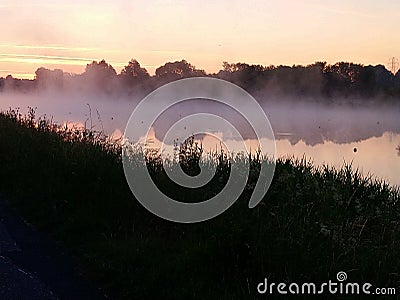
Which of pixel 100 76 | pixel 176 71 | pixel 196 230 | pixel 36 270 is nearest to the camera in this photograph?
pixel 36 270

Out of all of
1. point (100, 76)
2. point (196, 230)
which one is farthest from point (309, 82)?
point (196, 230)

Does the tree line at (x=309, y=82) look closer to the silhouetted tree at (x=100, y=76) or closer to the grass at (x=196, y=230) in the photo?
the silhouetted tree at (x=100, y=76)

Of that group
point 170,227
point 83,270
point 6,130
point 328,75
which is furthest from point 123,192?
point 328,75

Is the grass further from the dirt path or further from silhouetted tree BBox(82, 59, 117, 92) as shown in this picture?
silhouetted tree BBox(82, 59, 117, 92)

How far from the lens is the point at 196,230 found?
6301 millimetres

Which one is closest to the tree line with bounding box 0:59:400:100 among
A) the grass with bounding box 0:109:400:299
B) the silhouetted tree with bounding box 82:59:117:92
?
the silhouetted tree with bounding box 82:59:117:92

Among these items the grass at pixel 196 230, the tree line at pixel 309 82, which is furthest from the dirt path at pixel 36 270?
the tree line at pixel 309 82

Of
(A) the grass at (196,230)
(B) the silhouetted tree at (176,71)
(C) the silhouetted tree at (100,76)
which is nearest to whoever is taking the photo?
(A) the grass at (196,230)

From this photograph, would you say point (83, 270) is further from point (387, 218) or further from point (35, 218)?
point (387, 218)

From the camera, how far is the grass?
5078 mm

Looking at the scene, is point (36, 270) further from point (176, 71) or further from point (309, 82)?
point (309, 82)

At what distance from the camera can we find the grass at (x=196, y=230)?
16.7 ft

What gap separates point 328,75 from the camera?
249 feet

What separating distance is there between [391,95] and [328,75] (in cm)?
924
